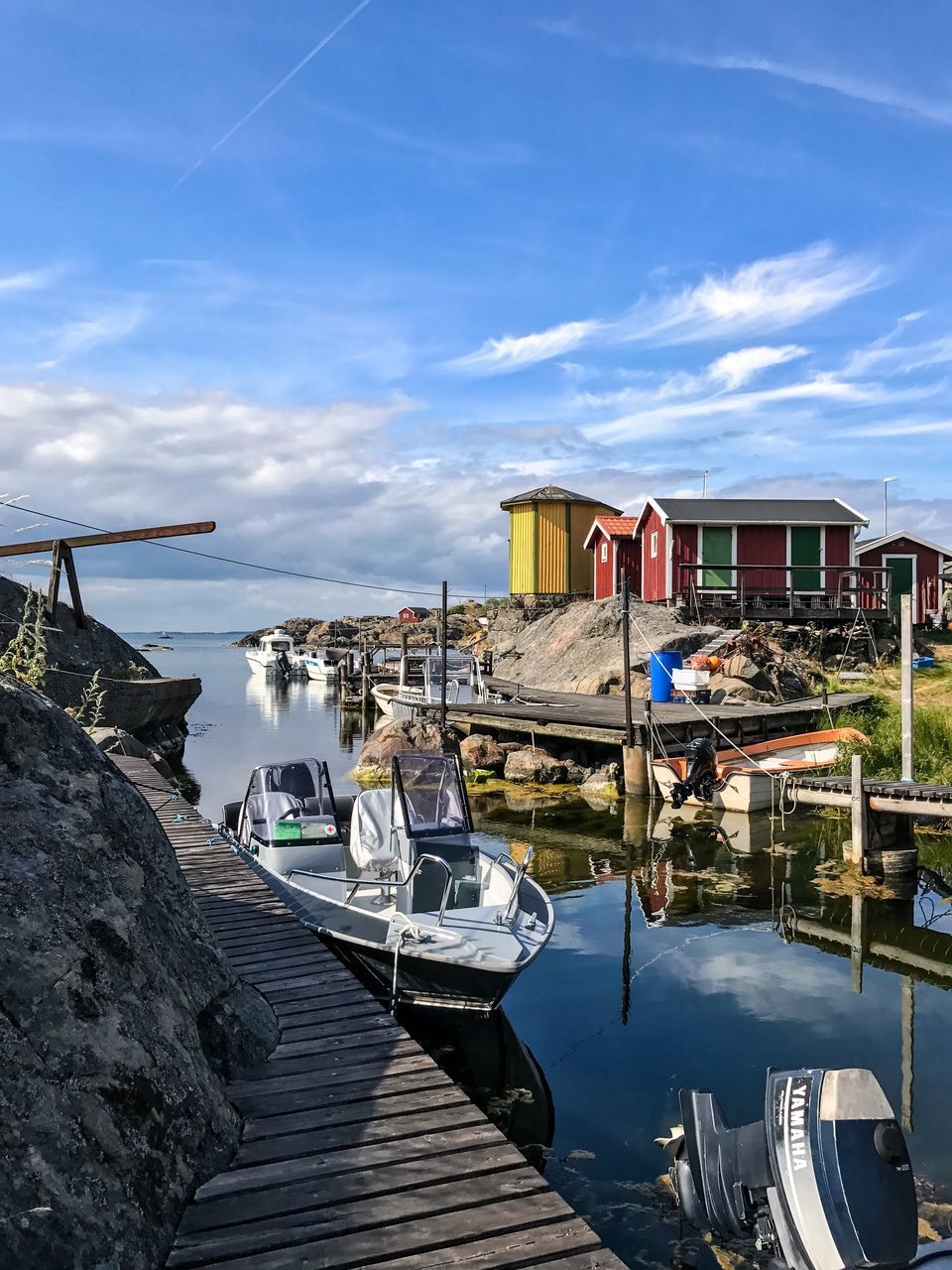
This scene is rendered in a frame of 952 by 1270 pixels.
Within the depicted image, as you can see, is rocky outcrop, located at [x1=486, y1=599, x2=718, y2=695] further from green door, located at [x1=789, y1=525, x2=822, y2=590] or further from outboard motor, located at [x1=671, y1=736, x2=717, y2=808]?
outboard motor, located at [x1=671, y1=736, x2=717, y2=808]

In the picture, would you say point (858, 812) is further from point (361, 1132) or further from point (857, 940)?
point (361, 1132)

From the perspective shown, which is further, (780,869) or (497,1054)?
(780,869)

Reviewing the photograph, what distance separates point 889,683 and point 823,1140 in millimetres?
26431

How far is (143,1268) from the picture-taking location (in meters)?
3.75

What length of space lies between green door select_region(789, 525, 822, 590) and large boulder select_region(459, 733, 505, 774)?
16.5 meters

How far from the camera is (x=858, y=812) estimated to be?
14.8 meters

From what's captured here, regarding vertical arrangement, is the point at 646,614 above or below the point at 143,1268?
above

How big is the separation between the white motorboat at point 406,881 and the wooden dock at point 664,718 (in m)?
12.0

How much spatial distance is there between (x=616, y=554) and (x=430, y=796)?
31.4 meters

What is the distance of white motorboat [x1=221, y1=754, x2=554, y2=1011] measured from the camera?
8.71 m

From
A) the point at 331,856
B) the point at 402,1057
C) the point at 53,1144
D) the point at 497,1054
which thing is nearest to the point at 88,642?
the point at 331,856

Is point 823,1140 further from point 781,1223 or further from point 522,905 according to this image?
point 522,905

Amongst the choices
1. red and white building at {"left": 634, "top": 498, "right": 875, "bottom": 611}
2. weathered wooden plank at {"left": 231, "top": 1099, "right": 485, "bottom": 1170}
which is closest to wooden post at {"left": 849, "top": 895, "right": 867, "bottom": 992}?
weathered wooden plank at {"left": 231, "top": 1099, "right": 485, "bottom": 1170}

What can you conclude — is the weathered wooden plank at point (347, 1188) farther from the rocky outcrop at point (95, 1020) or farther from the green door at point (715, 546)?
the green door at point (715, 546)
